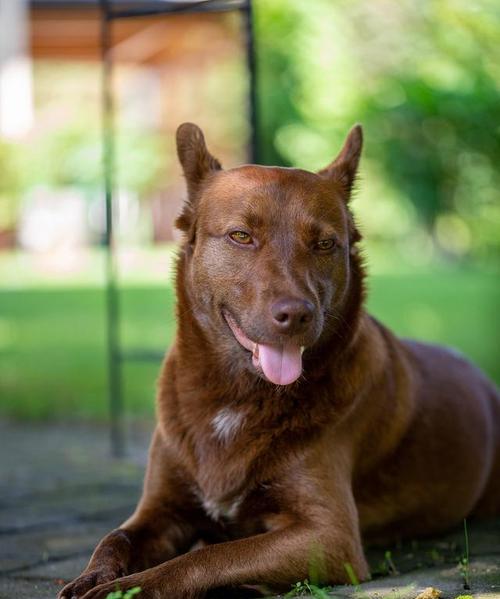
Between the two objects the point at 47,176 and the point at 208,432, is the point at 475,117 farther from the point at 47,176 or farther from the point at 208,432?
the point at 47,176

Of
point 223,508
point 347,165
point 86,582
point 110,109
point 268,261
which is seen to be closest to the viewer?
point 86,582

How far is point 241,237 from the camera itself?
3760mm

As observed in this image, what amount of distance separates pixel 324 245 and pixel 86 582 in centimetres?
136

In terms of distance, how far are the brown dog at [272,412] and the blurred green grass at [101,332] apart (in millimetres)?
2826

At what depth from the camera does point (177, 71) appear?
32.2 metres

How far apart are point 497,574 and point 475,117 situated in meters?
6.66

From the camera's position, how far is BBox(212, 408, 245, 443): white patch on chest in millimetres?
3865

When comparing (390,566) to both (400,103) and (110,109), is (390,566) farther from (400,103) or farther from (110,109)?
(400,103)

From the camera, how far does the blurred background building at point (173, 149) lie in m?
17.2

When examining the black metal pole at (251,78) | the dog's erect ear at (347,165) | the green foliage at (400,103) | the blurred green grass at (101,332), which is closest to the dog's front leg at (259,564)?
the dog's erect ear at (347,165)

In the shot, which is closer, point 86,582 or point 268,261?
point 86,582

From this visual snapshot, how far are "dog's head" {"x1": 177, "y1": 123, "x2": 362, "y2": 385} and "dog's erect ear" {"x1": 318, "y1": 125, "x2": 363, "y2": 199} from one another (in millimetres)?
30

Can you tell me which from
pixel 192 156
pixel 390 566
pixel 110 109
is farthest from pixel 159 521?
pixel 110 109

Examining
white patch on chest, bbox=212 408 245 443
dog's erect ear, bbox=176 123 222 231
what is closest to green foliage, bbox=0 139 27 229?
dog's erect ear, bbox=176 123 222 231
